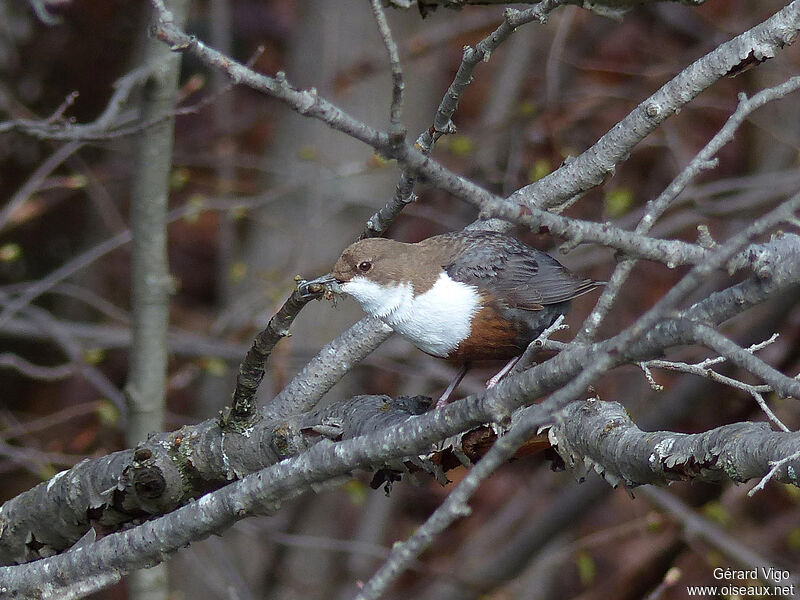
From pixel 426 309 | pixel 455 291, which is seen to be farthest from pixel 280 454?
pixel 455 291

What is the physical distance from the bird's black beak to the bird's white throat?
1.5 inches

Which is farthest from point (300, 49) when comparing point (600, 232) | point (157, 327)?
Result: point (600, 232)

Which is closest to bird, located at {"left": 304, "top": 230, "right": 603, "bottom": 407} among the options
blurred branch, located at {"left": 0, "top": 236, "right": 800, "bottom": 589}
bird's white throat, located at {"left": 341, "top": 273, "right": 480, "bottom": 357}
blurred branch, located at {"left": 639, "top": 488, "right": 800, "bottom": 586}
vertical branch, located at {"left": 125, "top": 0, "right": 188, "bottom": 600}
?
bird's white throat, located at {"left": 341, "top": 273, "right": 480, "bottom": 357}

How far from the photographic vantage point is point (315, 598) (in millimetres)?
6027

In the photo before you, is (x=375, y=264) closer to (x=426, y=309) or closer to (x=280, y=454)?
(x=426, y=309)

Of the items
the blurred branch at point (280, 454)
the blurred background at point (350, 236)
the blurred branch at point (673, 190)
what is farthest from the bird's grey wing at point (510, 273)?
the blurred background at point (350, 236)

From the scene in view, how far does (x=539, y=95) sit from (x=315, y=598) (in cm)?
378

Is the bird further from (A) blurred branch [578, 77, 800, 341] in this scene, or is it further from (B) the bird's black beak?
(A) blurred branch [578, 77, 800, 341]

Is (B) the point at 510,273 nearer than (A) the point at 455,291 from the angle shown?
No

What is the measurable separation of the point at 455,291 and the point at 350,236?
2801mm

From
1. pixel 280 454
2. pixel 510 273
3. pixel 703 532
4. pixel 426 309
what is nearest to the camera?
pixel 280 454

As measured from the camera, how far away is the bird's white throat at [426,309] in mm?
2916

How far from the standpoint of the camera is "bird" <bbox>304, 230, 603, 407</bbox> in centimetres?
294

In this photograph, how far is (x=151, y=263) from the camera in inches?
151
